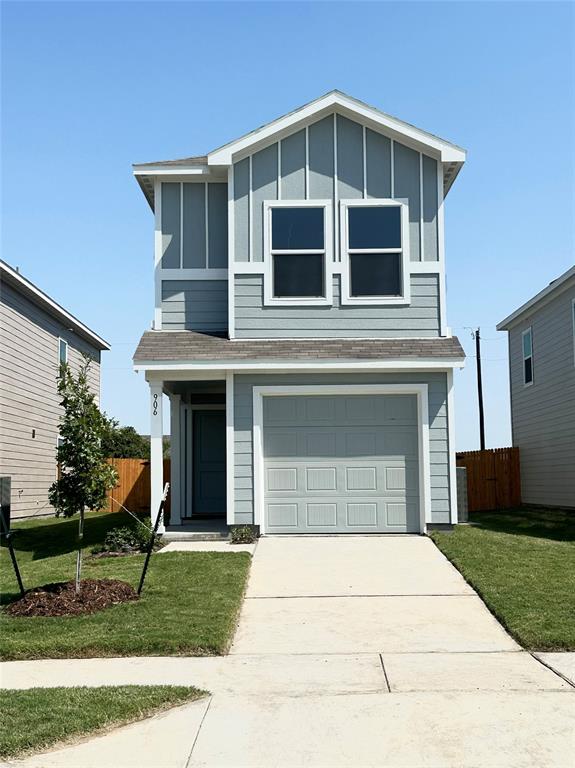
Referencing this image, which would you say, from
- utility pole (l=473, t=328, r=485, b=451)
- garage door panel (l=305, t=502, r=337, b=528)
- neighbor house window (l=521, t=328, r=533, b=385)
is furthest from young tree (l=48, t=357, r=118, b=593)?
utility pole (l=473, t=328, r=485, b=451)

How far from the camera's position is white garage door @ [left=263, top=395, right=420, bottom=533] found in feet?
46.7

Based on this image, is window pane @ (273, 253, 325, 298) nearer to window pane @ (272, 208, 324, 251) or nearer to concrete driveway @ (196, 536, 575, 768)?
window pane @ (272, 208, 324, 251)

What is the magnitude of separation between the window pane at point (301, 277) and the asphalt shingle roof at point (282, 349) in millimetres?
888

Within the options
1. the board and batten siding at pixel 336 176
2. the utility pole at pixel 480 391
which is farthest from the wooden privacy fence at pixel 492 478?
the utility pole at pixel 480 391

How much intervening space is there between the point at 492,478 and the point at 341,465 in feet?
34.3

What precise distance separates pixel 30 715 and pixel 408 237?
1105 cm

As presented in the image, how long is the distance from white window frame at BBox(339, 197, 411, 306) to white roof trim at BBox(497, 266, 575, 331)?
564 centimetres

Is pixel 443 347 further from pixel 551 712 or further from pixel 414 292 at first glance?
pixel 551 712

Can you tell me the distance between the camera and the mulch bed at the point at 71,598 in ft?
28.9

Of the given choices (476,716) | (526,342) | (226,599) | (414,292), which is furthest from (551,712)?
(526,342)

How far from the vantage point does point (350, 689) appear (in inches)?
252

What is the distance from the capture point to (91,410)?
31.2 feet

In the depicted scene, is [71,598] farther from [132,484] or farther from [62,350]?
[62,350]

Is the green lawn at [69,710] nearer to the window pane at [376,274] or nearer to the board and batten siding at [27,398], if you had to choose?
the window pane at [376,274]
